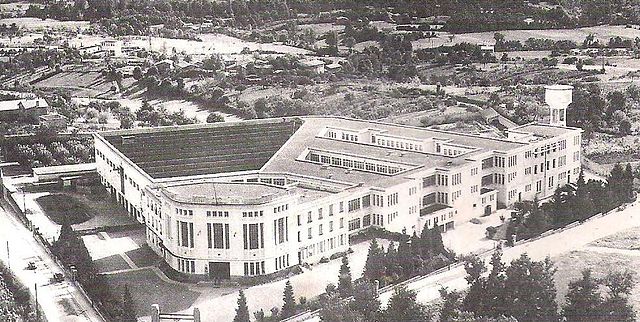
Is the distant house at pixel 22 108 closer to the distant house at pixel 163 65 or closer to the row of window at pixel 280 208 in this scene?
the distant house at pixel 163 65

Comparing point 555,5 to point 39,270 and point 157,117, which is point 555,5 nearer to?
point 157,117

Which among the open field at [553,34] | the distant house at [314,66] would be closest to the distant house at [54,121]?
the distant house at [314,66]

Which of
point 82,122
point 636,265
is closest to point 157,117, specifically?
point 82,122

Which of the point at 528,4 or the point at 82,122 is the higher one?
the point at 528,4

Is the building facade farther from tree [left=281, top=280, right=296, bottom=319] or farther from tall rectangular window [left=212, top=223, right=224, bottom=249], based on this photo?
tree [left=281, top=280, right=296, bottom=319]

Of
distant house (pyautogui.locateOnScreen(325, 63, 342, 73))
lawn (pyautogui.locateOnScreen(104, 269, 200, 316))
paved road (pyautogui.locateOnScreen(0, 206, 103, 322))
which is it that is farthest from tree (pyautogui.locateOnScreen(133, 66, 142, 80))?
lawn (pyautogui.locateOnScreen(104, 269, 200, 316))
